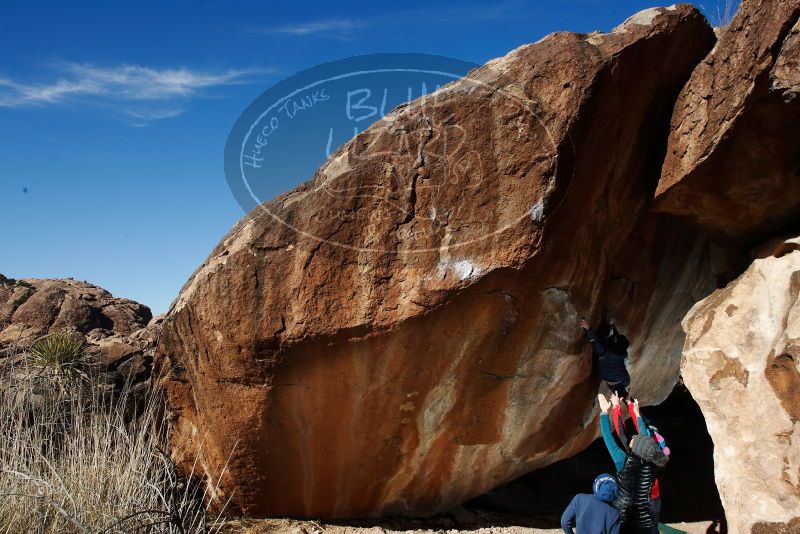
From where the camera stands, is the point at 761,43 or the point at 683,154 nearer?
the point at 761,43

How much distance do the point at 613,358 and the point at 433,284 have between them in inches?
60.8

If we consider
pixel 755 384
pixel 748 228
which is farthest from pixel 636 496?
pixel 748 228

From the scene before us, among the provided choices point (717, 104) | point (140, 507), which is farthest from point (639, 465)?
point (140, 507)

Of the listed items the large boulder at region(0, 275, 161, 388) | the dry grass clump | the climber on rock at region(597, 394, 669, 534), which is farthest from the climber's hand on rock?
the large boulder at region(0, 275, 161, 388)

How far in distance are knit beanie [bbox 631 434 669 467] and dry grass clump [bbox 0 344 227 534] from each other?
2809 mm

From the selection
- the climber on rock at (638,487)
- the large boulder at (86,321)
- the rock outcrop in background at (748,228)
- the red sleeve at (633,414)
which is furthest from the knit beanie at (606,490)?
the large boulder at (86,321)

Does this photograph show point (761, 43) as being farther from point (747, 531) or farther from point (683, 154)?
point (747, 531)

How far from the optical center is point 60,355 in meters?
5.24

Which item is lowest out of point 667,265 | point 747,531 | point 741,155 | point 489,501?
point 489,501

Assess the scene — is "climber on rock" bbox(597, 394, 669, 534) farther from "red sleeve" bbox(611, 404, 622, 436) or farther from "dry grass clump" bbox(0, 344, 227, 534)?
"dry grass clump" bbox(0, 344, 227, 534)

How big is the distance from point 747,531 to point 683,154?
2226mm

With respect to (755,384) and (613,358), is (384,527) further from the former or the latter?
(755,384)

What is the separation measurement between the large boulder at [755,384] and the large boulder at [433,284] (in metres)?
0.78

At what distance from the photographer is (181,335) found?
4727mm
